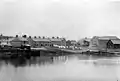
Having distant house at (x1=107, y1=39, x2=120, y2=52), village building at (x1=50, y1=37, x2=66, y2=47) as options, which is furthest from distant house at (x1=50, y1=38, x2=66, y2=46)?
distant house at (x1=107, y1=39, x2=120, y2=52)

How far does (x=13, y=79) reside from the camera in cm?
1320

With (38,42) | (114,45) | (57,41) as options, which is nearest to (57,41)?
(57,41)

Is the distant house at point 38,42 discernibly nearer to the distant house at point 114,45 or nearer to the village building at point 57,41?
the village building at point 57,41

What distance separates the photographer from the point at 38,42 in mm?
41875

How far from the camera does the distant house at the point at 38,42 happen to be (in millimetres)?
40750

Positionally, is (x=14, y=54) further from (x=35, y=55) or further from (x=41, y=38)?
(x=41, y=38)

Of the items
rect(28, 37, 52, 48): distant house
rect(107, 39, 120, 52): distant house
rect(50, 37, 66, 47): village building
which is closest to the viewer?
rect(107, 39, 120, 52): distant house

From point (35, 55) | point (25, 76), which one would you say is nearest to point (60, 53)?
point (35, 55)

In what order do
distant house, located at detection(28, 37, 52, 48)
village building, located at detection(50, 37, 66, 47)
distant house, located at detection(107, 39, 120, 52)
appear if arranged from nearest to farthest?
distant house, located at detection(107, 39, 120, 52)
distant house, located at detection(28, 37, 52, 48)
village building, located at detection(50, 37, 66, 47)

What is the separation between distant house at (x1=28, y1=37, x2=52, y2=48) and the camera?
40.8 meters

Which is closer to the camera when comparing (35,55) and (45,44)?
(35,55)

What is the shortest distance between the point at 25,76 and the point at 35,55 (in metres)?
15.8

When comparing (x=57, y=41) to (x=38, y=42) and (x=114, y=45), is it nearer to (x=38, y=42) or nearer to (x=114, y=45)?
(x=38, y=42)

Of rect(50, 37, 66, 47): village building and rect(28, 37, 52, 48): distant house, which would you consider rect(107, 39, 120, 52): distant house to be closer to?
rect(50, 37, 66, 47): village building
